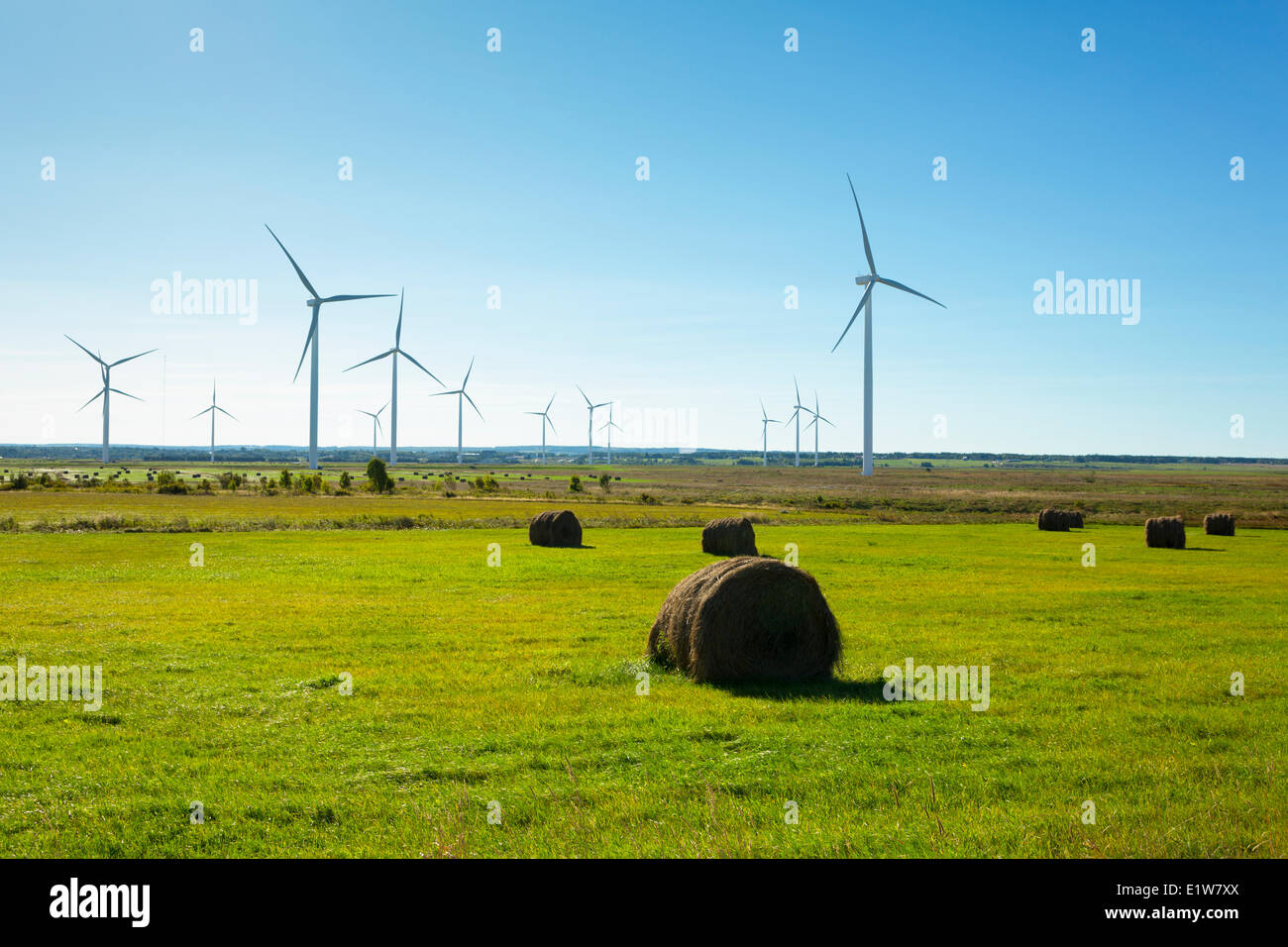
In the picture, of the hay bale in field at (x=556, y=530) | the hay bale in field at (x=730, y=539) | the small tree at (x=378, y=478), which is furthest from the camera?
the small tree at (x=378, y=478)

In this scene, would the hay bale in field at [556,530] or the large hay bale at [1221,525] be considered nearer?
the hay bale in field at [556,530]

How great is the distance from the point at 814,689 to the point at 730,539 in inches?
928

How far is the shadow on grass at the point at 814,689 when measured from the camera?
1268 centimetres

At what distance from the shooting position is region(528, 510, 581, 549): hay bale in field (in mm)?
41031

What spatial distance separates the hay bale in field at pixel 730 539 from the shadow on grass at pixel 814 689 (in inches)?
884

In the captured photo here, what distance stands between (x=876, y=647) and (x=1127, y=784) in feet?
24.6

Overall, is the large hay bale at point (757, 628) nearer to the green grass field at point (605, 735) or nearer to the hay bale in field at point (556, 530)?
the green grass field at point (605, 735)

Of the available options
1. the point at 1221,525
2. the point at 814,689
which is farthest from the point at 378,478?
the point at 814,689

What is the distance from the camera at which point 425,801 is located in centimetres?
833

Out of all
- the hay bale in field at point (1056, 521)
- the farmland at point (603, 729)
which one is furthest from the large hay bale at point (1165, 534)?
the farmland at point (603, 729)

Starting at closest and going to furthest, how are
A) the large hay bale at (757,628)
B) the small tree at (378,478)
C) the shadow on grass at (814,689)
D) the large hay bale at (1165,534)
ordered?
the shadow on grass at (814,689), the large hay bale at (757,628), the large hay bale at (1165,534), the small tree at (378,478)

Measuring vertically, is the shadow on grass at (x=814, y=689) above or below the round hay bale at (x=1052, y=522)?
below

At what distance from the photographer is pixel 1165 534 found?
138 feet

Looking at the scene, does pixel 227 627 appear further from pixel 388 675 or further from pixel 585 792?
pixel 585 792
